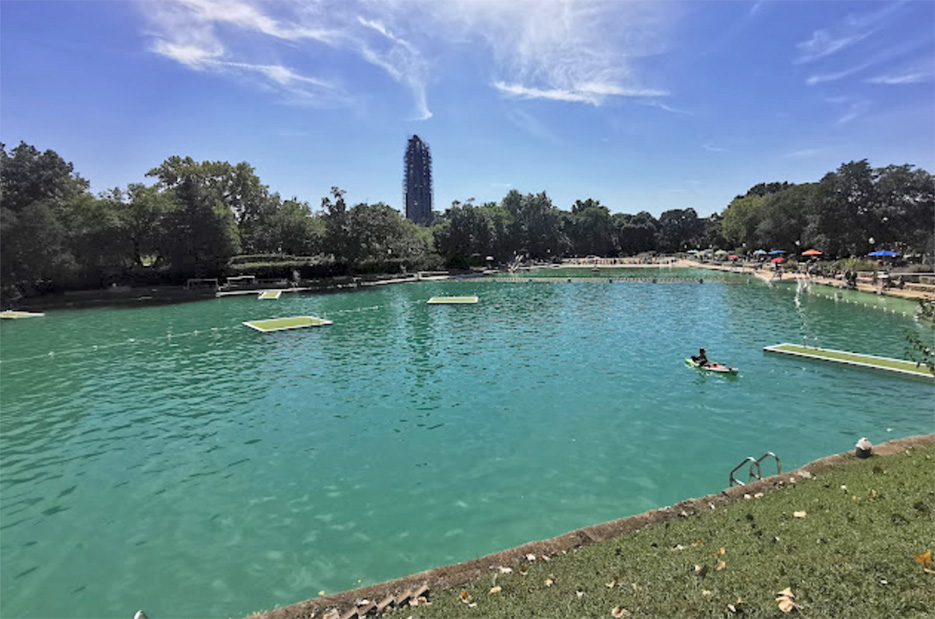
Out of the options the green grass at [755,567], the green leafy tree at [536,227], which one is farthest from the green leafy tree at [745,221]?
the green grass at [755,567]

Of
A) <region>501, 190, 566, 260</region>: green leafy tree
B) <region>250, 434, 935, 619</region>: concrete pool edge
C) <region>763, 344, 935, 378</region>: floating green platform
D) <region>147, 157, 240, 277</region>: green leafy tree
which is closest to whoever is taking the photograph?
<region>250, 434, 935, 619</region>: concrete pool edge

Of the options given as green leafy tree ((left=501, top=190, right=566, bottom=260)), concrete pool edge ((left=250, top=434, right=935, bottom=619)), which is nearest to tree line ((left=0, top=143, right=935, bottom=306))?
green leafy tree ((left=501, top=190, right=566, bottom=260))

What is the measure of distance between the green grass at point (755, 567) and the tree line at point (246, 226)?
5319 cm

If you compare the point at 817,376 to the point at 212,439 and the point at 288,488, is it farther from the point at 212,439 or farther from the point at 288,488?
the point at 212,439

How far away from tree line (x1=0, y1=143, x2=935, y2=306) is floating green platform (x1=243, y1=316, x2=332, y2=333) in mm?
26301

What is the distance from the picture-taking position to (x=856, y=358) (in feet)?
60.7

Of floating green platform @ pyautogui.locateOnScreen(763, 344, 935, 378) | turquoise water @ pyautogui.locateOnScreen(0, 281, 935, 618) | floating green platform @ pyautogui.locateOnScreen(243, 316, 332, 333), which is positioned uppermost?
floating green platform @ pyautogui.locateOnScreen(243, 316, 332, 333)

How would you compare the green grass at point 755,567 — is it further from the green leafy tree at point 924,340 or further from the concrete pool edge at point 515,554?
the green leafy tree at point 924,340

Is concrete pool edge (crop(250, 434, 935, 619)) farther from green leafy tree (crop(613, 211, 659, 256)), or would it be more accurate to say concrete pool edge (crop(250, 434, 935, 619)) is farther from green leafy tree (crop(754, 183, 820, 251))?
green leafy tree (crop(613, 211, 659, 256))

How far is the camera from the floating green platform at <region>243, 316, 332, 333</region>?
28703mm

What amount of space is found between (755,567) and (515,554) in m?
2.72

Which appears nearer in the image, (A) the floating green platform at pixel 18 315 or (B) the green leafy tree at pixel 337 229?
(A) the floating green platform at pixel 18 315

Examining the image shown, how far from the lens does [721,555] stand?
5.50 m

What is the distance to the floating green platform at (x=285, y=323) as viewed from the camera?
94.2 ft
